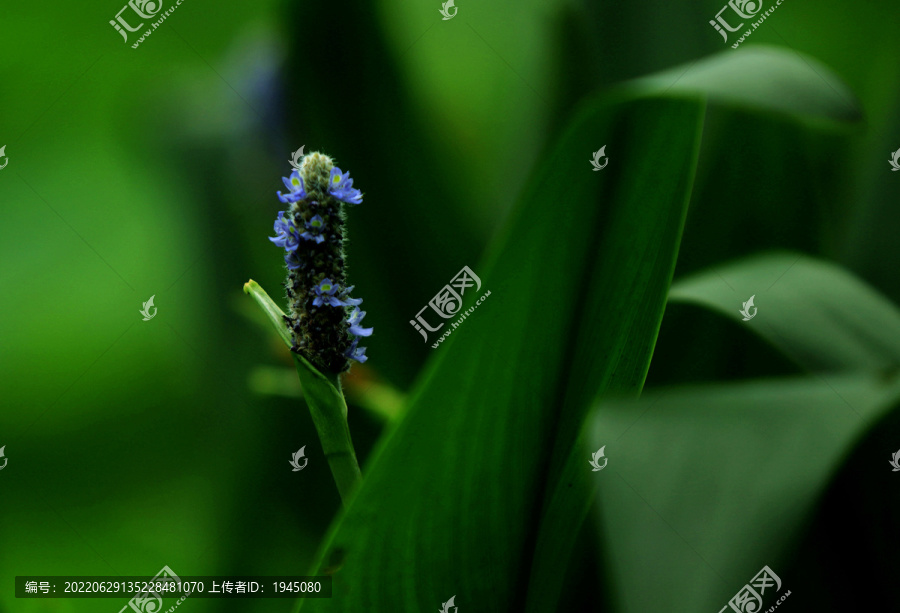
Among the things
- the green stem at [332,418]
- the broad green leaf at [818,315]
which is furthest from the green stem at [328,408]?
the broad green leaf at [818,315]

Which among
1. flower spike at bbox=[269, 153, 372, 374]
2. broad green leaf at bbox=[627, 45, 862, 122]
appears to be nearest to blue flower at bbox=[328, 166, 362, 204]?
flower spike at bbox=[269, 153, 372, 374]

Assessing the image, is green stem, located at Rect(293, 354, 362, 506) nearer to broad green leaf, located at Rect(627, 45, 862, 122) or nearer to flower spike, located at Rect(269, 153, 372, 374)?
flower spike, located at Rect(269, 153, 372, 374)

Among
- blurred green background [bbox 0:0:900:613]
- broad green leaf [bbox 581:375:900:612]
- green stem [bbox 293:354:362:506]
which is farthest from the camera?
blurred green background [bbox 0:0:900:613]

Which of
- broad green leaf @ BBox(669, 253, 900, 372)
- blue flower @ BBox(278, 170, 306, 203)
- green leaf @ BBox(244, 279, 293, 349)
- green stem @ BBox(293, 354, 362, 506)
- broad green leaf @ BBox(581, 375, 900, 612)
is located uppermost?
blue flower @ BBox(278, 170, 306, 203)

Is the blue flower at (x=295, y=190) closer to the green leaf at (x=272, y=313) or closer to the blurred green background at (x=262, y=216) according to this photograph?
the green leaf at (x=272, y=313)

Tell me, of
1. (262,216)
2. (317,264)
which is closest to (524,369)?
(317,264)

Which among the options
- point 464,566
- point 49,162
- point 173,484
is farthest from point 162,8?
point 464,566

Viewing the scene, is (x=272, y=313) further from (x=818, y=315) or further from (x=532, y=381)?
(x=818, y=315)
